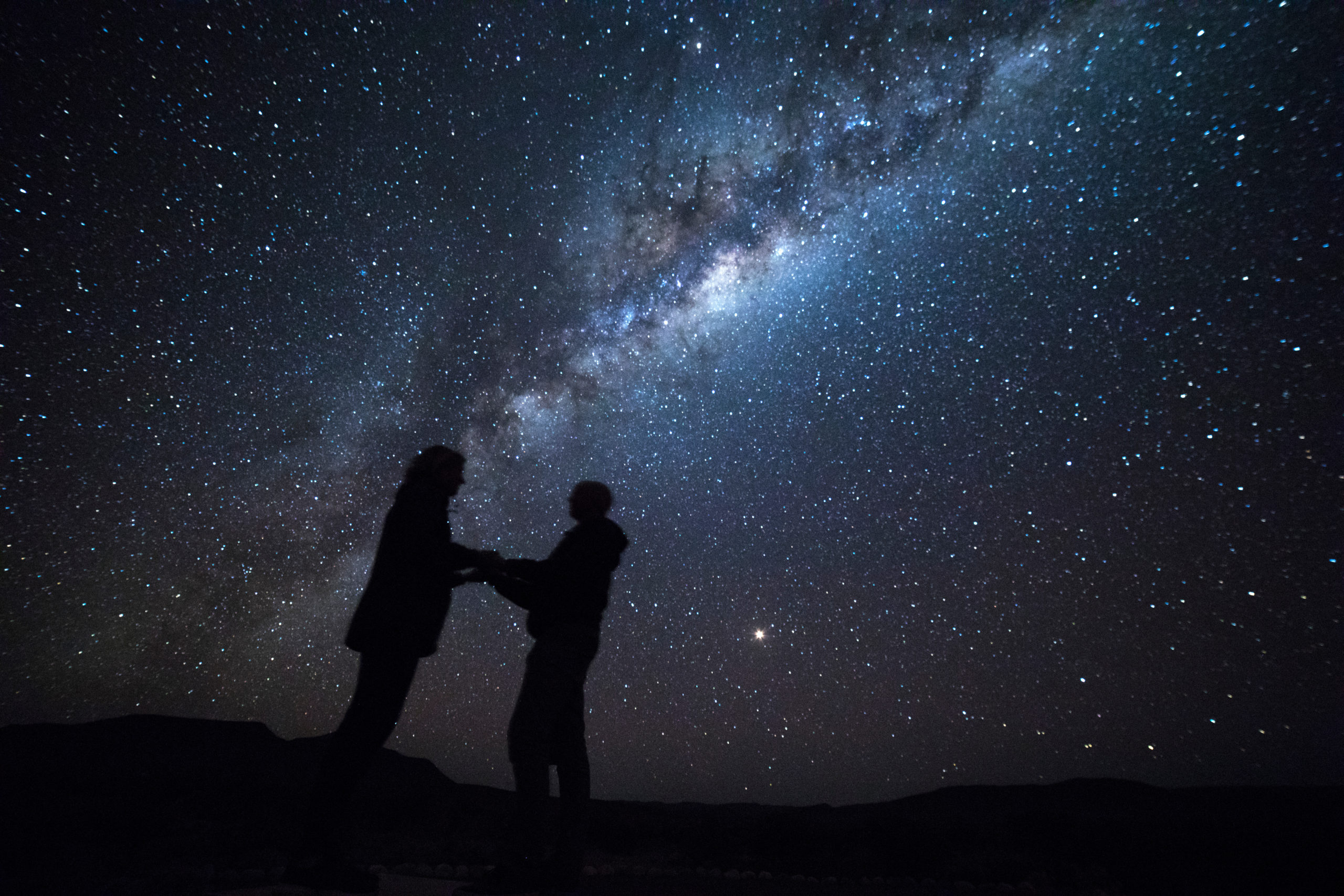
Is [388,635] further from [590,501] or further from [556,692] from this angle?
[590,501]

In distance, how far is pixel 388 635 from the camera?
2.16m

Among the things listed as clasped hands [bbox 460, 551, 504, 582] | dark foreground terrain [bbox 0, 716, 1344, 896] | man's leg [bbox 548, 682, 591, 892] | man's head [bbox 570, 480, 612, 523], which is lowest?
dark foreground terrain [bbox 0, 716, 1344, 896]

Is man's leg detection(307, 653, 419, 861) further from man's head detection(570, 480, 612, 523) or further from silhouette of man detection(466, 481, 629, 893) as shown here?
man's head detection(570, 480, 612, 523)

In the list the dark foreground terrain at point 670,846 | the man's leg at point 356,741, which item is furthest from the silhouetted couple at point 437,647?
the dark foreground terrain at point 670,846

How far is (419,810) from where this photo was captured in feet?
24.2

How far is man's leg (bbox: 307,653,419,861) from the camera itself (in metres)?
2.02

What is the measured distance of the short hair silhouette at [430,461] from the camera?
8.18 feet

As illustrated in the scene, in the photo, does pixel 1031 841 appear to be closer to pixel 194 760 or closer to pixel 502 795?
pixel 502 795

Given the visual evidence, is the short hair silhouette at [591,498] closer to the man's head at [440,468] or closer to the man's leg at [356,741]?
the man's head at [440,468]

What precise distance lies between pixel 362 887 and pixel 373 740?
1.51 ft

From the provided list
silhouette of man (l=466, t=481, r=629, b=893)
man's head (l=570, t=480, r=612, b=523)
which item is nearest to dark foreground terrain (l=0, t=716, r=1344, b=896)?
silhouette of man (l=466, t=481, r=629, b=893)

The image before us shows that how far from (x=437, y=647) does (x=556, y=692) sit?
1.76 feet

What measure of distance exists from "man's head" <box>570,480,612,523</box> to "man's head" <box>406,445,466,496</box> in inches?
20.3

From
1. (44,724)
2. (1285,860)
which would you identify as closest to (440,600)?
(1285,860)
